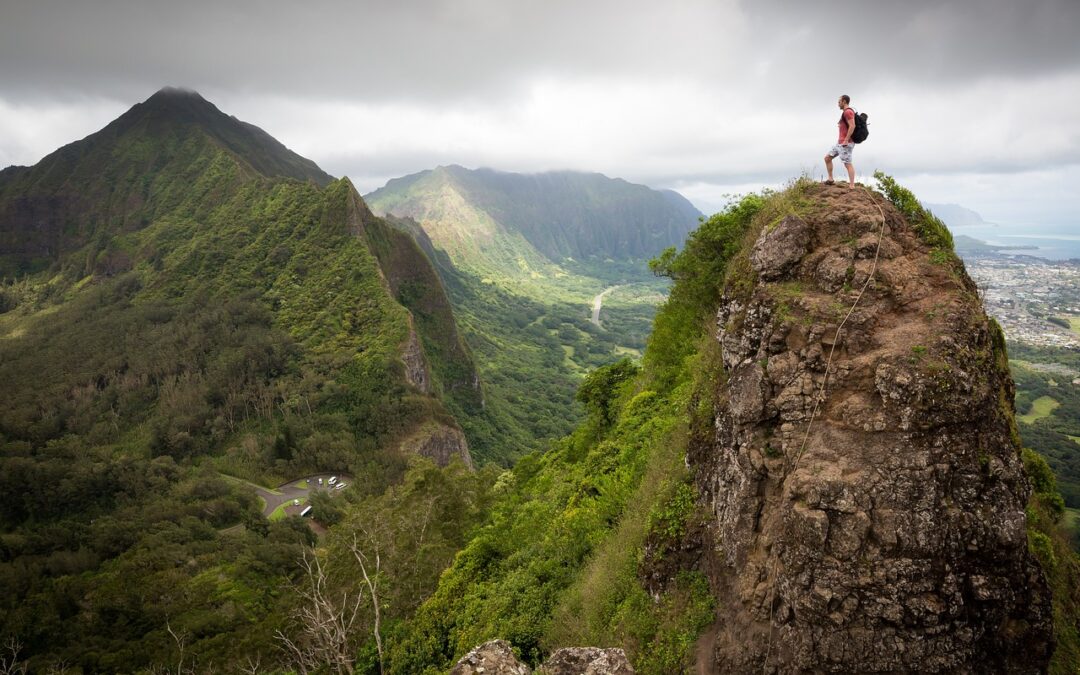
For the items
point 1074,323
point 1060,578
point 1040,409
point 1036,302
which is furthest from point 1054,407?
point 1060,578

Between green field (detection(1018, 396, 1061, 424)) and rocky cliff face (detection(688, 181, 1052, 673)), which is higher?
rocky cliff face (detection(688, 181, 1052, 673))

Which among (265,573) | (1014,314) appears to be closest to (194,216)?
(265,573)

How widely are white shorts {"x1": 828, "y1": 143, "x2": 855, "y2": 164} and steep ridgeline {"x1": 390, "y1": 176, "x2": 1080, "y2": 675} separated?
41.8 inches

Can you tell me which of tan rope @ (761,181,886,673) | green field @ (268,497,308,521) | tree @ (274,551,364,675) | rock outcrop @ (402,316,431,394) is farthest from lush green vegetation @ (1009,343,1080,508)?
green field @ (268,497,308,521)

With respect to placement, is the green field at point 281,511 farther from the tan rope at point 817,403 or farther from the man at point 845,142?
the man at point 845,142

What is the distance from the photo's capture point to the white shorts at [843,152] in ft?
44.8

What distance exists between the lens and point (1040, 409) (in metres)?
79.4

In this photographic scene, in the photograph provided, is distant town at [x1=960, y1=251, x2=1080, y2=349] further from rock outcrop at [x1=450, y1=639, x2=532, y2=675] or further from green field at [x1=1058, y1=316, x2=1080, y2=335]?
rock outcrop at [x1=450, y1=639, x2=532, y2=675]

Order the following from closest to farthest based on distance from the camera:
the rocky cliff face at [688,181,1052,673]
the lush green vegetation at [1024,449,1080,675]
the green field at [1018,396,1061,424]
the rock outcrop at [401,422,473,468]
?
the rocky cliff face at [688,181,1052,673] < the lush green vegetation at [1024,449,1080,675] < the green field at [1018,396,1061,424] < the rock outcrop at [401,422,473,468]

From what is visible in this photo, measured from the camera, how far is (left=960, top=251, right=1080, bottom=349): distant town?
100375mm

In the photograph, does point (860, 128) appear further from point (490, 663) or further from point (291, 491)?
point (291, 491)

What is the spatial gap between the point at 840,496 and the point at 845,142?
9263 mm

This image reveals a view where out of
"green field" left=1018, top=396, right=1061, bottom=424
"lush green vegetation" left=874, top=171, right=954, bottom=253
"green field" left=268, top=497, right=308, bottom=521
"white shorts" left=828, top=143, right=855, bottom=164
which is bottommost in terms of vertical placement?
"green field" left=268, top=497, right=308, bottom=521

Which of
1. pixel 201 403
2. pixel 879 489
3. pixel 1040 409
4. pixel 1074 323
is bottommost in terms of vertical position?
pixel 1040 409
